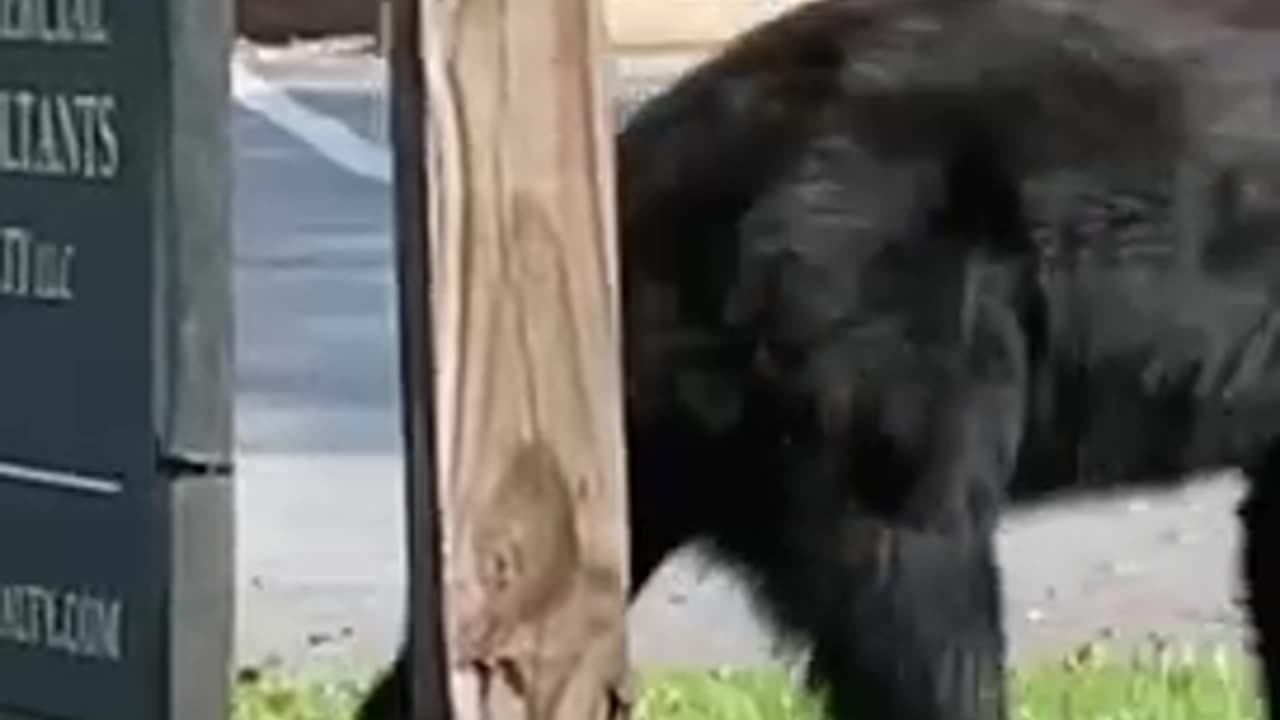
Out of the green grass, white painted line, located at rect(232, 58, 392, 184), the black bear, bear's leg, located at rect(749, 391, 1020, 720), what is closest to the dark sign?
the black bear

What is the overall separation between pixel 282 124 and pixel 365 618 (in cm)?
1254

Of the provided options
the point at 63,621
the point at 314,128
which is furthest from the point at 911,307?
the point at 314,128

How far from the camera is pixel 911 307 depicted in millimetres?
6465

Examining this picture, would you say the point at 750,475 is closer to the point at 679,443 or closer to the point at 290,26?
the point at 679,443

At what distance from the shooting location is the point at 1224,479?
7.51 metres

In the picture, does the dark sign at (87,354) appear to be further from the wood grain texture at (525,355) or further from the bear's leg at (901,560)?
the bear's leg at (901,560)

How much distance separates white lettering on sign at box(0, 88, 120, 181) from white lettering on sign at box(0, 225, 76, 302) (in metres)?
0.07

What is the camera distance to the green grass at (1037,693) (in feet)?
28.0

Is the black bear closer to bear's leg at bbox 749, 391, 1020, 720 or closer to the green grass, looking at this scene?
bear's leg at bbox 749, 391, 1020, 720

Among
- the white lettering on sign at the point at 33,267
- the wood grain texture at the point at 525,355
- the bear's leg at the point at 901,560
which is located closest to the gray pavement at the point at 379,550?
the bear's leg at the point at 901,560

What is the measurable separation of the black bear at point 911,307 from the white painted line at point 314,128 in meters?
12.0

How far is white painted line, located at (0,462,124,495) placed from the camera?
4.67 metres

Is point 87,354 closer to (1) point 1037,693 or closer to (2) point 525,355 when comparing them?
(2) point 525,355

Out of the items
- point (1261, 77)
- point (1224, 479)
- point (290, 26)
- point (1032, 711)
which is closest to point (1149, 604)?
point (1032, 711)
